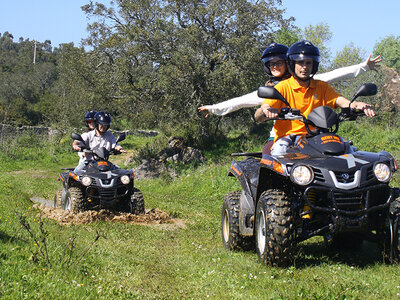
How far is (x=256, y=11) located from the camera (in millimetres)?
25562

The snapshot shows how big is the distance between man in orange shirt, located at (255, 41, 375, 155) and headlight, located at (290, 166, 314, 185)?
2.03 feet

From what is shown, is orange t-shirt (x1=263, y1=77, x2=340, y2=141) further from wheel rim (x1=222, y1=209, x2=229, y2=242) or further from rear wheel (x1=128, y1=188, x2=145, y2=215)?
rear wheel (x1=128, y1=188, x2=145, y2=215)

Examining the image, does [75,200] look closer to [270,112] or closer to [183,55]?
[270,112]

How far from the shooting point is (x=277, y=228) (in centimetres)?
459

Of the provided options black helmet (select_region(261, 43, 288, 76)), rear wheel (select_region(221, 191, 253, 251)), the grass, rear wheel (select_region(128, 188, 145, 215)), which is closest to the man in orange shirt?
black helmet (select_region(261, 43, 288, 76))

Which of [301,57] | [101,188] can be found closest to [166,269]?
[301,57]

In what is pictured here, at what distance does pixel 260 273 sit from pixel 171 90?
20465 millimetres

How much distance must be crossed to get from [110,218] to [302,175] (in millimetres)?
5129

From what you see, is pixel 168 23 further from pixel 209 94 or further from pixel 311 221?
pixel 311 221

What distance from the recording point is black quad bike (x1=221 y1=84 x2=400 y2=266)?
4461 millimetres

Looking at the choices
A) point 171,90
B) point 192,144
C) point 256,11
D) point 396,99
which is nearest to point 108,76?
point 171,90

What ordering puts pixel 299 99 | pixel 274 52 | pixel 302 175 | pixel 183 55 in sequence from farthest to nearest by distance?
pixel 183 55
pixel 274 52
pixel 299 99
pixel 302 175

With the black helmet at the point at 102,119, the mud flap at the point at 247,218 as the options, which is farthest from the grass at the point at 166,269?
the black helmet at the point at 102,119

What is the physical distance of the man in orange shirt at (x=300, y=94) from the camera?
5.26m
